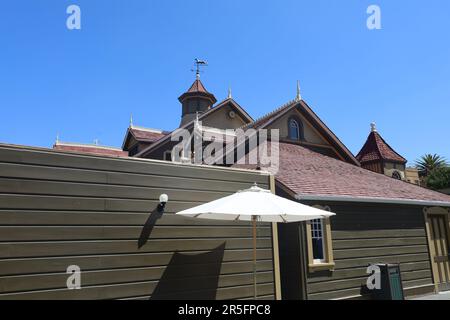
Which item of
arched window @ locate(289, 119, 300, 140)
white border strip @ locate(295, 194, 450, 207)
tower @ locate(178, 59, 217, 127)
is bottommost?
white border strip @ locate(295, 194, 450, 207)

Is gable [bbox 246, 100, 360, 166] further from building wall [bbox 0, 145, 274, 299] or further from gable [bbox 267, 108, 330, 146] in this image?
building wall [bbox 0, 145, 274, 299]

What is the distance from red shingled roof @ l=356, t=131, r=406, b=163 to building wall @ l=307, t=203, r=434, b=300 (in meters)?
10.0

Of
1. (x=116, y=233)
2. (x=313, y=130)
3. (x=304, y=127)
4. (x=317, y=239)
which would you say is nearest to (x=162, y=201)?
(x=116, y=233)

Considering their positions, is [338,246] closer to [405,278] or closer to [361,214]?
[361,214]

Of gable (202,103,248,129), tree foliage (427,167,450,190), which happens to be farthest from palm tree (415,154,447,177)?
gable (202,103,248,129)

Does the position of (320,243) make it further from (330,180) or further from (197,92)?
(197,92)

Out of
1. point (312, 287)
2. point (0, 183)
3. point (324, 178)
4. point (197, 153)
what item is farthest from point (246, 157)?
point (0, 183)

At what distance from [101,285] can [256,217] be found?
9.34 feet

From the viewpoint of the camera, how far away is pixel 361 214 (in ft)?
32.6

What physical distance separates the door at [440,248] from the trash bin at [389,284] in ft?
9.15

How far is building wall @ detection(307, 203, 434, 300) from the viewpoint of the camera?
8984mm

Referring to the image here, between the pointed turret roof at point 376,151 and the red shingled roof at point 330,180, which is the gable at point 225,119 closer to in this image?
the pointed turret roof at point 376,151

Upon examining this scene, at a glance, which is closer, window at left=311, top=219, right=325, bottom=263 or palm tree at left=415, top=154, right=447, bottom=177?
window at left=311, top=219, right=325, bottom=263

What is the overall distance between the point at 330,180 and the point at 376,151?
1212 cm
